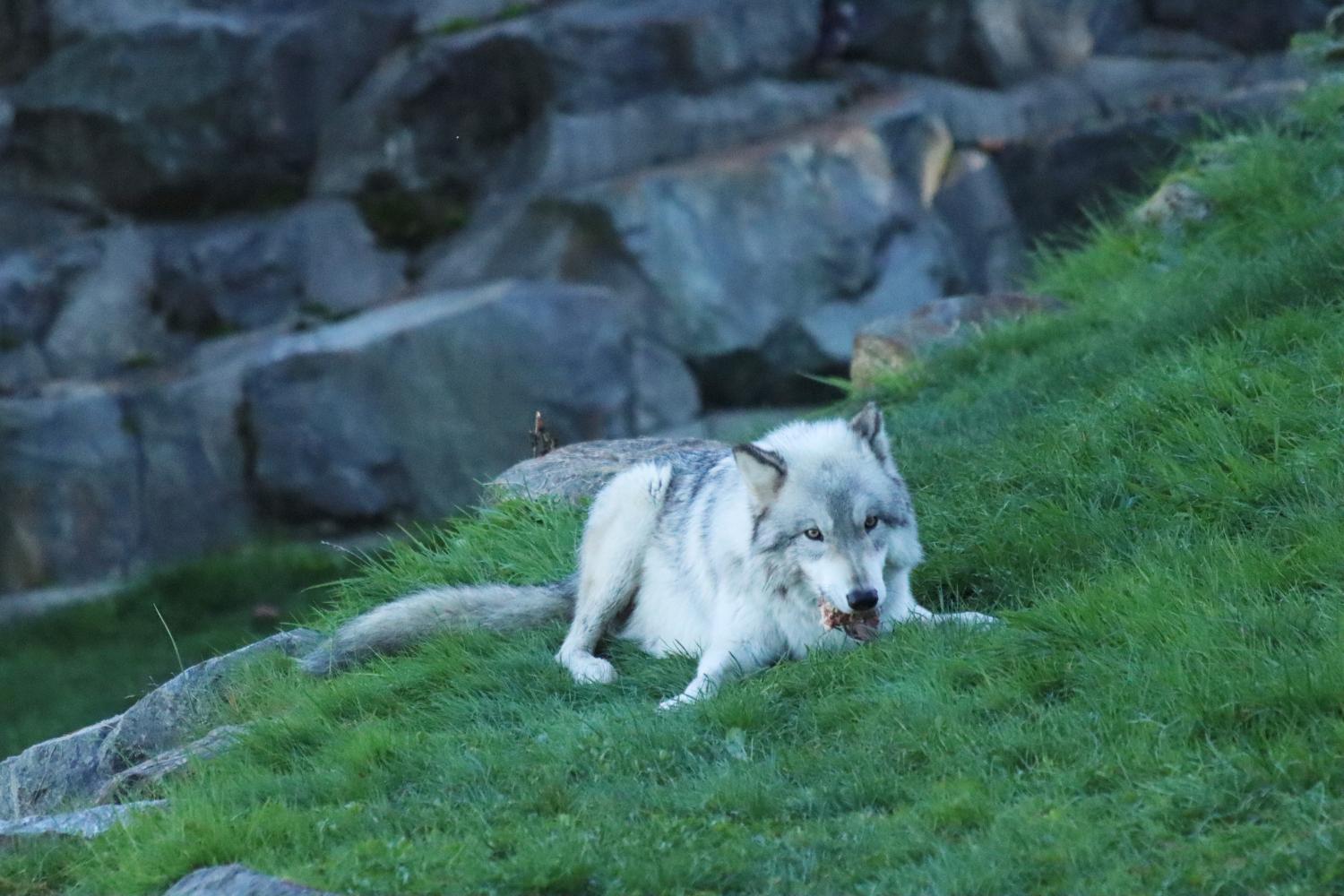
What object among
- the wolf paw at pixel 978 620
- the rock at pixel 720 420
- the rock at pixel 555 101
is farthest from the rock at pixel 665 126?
the wolf paw at pixel 978 620

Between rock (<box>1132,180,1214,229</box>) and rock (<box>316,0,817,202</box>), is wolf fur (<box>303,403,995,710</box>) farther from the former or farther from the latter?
rock (<box>316,0,817,202</box>)

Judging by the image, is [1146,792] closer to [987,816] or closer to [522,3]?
[987,816]

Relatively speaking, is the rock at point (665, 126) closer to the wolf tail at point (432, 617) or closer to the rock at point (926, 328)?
the rock at point (926, 328)

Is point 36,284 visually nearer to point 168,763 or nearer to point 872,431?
point 168,763

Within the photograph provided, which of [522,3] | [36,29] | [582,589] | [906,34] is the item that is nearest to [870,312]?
[906,34]

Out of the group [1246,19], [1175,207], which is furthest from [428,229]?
[1246,19]

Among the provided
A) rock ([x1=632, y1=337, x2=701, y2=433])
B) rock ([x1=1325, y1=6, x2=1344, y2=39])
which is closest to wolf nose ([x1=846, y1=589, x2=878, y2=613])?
rock ([x1=1325, y1=6, x2=1344, y2=39])

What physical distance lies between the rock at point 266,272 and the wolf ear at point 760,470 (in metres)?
9.91

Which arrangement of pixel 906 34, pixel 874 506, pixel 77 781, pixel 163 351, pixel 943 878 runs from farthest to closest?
pixel 906 34
pixel 163 351
pixel 77 781
pixel 874 506
pixel 943 878

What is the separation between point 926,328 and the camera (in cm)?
1073

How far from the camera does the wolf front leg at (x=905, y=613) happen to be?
5.74 meters

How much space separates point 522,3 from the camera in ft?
51.9

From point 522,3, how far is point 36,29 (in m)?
4.39

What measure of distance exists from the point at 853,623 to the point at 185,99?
11065mm
